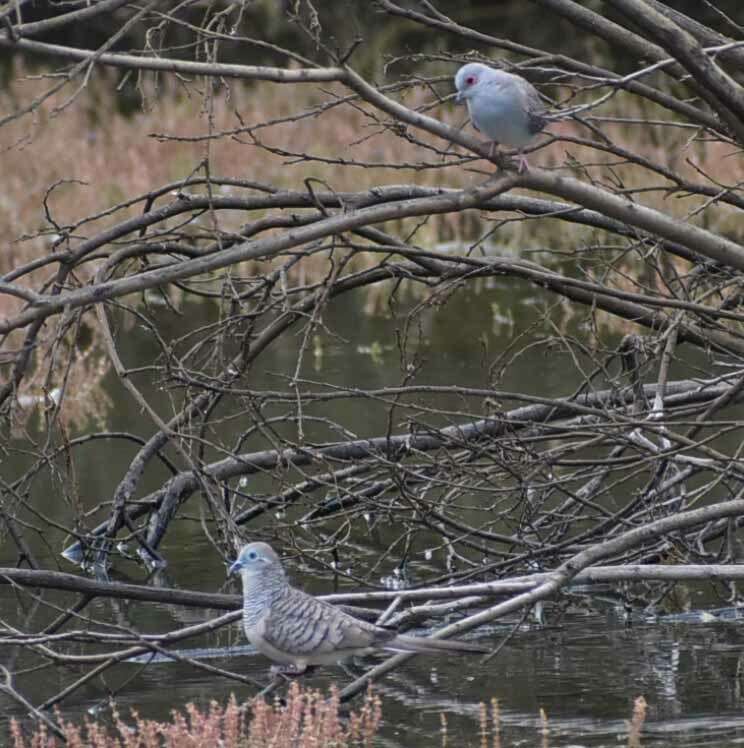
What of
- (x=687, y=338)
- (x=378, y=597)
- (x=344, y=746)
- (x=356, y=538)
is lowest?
(x=344, y=746)

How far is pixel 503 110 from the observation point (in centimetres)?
462

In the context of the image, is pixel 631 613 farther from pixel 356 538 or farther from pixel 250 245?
pixel 250 245

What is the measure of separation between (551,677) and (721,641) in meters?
0.70

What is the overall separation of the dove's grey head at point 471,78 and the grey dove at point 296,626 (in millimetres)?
1453

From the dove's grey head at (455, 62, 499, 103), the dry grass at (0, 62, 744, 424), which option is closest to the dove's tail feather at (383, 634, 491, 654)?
the dove's grey head at (455, 62, 499, 103)

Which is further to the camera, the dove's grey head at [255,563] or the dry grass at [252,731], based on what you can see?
the dove's grey head at [255,563]

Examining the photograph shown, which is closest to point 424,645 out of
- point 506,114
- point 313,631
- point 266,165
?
point 313,631

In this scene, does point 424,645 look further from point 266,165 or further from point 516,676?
point 266,165

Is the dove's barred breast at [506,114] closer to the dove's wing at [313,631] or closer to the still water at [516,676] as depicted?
the still water at [516,676]

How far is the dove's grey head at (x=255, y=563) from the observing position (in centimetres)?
Result: 495

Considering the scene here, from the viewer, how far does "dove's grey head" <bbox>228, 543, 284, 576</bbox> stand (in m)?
4.95

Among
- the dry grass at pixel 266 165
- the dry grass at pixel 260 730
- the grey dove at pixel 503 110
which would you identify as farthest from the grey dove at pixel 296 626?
the dry grass at pixel 266 165

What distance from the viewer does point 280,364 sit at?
1133 cm

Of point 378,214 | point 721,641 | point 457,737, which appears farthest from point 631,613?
point 378,214
